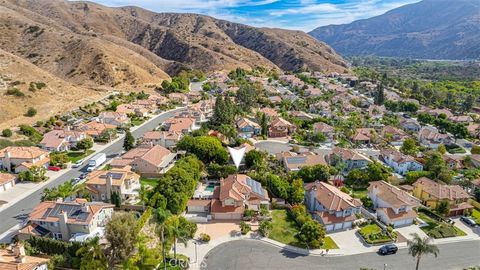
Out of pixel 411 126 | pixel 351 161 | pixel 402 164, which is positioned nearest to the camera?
pixel 402 164

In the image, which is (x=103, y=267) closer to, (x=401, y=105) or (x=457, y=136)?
(x=457, y=136)

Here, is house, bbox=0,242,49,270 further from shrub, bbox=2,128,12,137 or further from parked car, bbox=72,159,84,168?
shrub, bbox=2,128,12,137

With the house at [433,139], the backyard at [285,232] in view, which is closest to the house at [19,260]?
the backyard at [285,232]

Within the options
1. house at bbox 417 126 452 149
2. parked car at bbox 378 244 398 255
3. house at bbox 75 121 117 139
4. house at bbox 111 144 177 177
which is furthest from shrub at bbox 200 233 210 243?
house at bbox 417 126 452 149

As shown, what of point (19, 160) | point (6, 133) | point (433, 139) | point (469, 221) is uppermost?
point (6, 133)

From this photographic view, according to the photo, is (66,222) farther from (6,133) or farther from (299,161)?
(6,133)

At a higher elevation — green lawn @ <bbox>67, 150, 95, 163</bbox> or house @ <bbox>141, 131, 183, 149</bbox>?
house @ <bbox>141, 131, 183, 149</bbox>

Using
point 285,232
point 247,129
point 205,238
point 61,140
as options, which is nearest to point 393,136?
point 247,129
